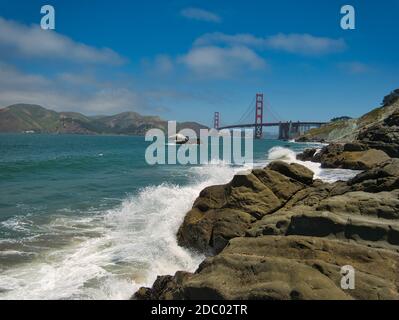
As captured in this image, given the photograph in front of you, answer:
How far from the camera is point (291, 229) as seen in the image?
379 inches

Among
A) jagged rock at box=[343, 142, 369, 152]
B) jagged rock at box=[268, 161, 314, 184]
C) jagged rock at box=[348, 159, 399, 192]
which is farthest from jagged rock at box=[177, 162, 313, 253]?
jagged rock at box=[343, 142, 369, 152]

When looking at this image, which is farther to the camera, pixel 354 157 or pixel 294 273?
pixel 354 157

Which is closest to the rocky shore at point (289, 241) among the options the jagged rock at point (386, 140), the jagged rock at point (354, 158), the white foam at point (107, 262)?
the white foam at point (107, 262)

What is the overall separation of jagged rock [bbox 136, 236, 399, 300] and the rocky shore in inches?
0.7

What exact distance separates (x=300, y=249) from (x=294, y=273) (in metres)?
1.35

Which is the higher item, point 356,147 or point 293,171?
point 356,147

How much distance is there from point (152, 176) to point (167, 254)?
24.3 meters

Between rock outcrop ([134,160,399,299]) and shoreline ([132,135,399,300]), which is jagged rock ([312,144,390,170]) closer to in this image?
shoreline ([132,135,399,300])

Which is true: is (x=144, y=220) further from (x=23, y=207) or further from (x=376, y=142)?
(x=376, y=142)

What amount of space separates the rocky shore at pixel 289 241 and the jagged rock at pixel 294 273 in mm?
17

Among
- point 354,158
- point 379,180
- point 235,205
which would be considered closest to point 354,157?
point 354,158

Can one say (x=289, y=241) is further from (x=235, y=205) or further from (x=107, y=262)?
(x=107, y=262)

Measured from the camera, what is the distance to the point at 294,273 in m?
6.88
